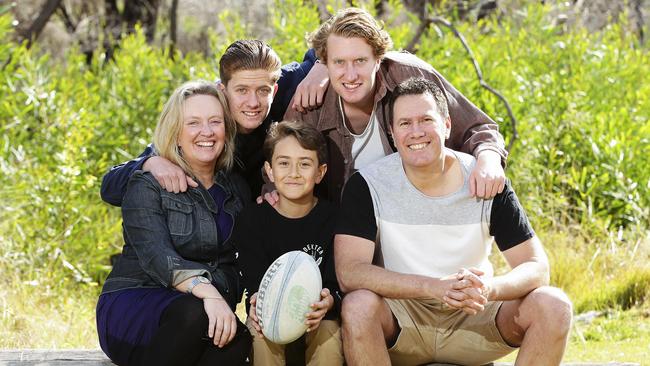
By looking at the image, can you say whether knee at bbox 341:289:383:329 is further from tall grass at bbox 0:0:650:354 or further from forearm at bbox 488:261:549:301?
tall grass at bbox 0:0:650:354

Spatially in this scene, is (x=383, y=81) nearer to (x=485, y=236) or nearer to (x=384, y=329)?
(x=485, y=236)

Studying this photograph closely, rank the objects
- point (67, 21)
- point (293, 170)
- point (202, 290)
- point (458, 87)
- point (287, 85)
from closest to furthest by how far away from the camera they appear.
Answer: point (202, 290)
point (293, 170)
point (287, 85)
point (458, 87)
point (67, 21)

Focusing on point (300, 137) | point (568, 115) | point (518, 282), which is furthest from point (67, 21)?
point (518, 282)

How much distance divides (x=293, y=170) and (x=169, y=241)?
0.56 m

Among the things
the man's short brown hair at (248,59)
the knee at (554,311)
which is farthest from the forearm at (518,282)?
the man's short brown hair at (248,59)

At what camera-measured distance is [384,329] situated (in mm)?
3697

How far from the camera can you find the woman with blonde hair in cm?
360

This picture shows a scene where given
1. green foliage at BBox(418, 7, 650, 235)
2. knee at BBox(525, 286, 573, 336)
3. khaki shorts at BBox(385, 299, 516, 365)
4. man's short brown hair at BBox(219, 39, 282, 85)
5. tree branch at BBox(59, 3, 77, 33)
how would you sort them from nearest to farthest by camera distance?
knee at BBox(525, 286, 573, 336), khaki shorts at BBox(385, 299, 516, 365), man's short brown hair at BBox(219, 39, 282, 85), green foliage at BBox(418, 7, 650, 235), tree branch at BBox(59, 3, 77, 33)

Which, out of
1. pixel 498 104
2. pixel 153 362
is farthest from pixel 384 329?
pixel 498 104

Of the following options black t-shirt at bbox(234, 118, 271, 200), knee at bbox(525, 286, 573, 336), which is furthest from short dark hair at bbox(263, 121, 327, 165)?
knee at bbox(525, 286, 573, 336)

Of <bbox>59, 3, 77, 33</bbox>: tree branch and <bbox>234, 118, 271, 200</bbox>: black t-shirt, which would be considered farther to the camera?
<bbox>59, 3, 77, 33</bbox>: tree branch

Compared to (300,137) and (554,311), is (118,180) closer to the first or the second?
(300,137)

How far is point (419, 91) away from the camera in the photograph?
379cm

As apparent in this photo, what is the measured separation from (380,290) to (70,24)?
11.6 metres
